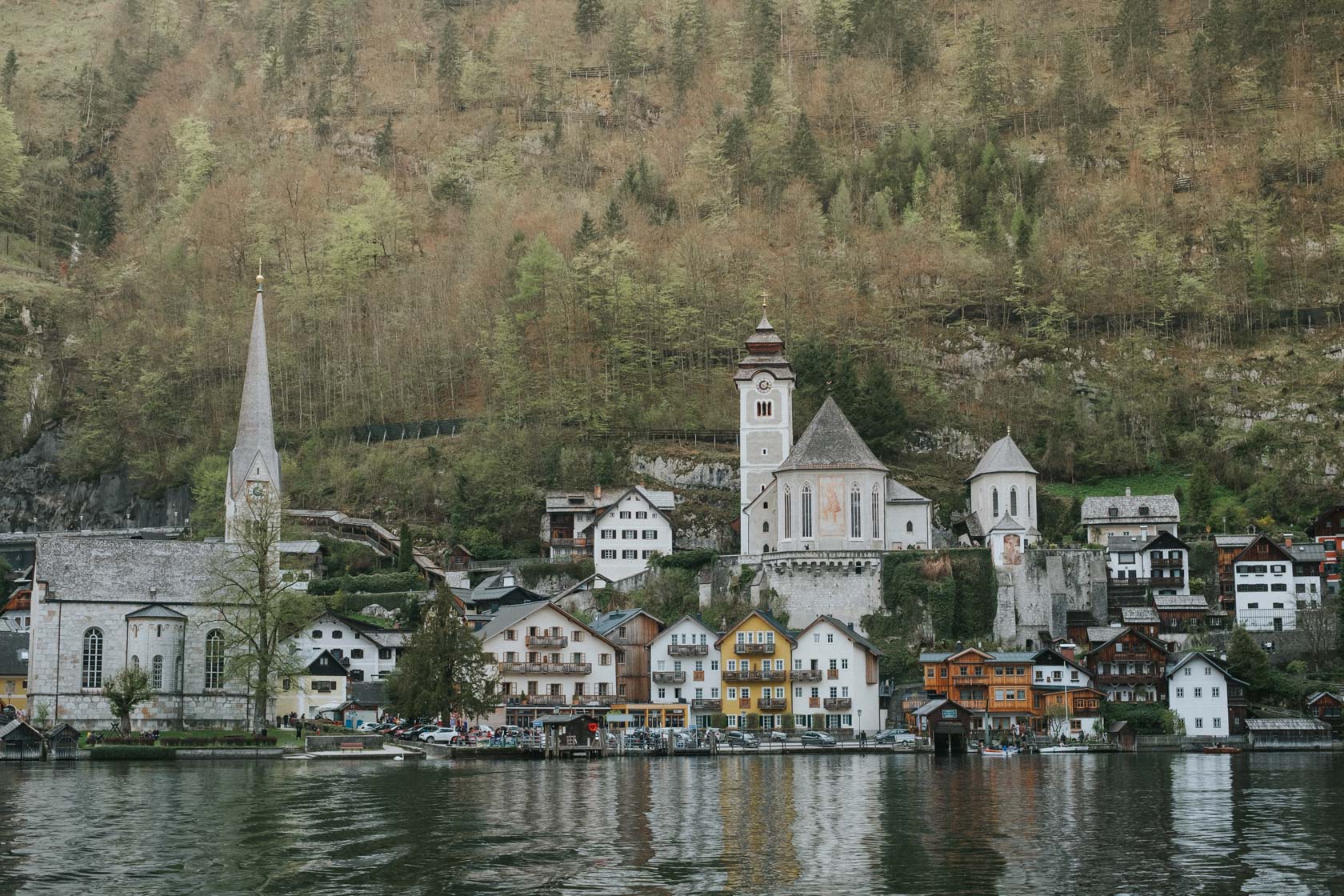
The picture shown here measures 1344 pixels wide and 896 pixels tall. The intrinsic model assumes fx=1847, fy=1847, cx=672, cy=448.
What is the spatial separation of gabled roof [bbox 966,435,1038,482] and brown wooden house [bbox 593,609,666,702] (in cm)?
2004

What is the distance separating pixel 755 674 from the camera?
8956 centimetres

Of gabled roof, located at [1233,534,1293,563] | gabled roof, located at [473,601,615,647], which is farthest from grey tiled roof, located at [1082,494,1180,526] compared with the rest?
gabled roof, located at [473,601,615,647]

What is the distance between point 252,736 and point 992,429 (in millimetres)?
51816

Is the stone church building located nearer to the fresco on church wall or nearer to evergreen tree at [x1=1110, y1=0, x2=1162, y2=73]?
the fresco on church wall

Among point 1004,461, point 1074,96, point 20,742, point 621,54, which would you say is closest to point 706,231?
point 1074,96

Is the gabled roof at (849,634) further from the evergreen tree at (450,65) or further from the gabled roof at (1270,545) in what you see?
the evergreen tree at (450,65)

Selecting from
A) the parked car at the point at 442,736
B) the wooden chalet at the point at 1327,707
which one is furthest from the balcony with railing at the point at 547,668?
the wooden chalet at the point at 1327,707

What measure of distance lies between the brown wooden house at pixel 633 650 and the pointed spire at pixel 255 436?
758 inches

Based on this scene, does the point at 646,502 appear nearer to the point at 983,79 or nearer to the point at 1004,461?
the point at 1004,461

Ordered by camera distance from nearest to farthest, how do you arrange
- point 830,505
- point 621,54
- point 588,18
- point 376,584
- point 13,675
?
point 13,675
point 830,505
point 376,584
point 621,54
point 588,18

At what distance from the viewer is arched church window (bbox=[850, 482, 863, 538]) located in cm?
9600

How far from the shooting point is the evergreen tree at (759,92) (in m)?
152

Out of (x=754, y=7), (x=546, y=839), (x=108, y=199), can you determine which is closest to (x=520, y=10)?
(x=754, y=7)

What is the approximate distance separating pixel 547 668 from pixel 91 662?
21.3 meters
